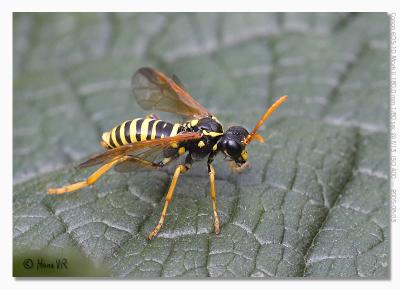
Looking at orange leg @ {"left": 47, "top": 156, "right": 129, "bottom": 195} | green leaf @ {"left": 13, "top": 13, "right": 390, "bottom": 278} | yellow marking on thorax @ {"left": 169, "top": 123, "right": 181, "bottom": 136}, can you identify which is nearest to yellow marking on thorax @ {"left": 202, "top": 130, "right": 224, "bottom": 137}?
yellow marking on thorax @ {"left": 169, "top": 123, "right": 181, "bottom": 136}

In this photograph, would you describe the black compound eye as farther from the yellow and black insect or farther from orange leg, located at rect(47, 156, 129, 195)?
orange leg, located at rect(47, 156, 129, 195)

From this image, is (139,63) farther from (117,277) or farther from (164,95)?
(117,277)

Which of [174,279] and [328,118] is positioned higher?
[328,118]

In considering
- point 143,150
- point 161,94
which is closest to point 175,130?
point 143,150

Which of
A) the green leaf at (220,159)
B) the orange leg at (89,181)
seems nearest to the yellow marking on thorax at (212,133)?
the green leaf at (220,159)

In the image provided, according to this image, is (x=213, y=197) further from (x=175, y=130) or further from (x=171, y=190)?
(x=175, y=130)

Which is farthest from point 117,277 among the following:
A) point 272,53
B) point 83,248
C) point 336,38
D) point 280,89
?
point 336,38
